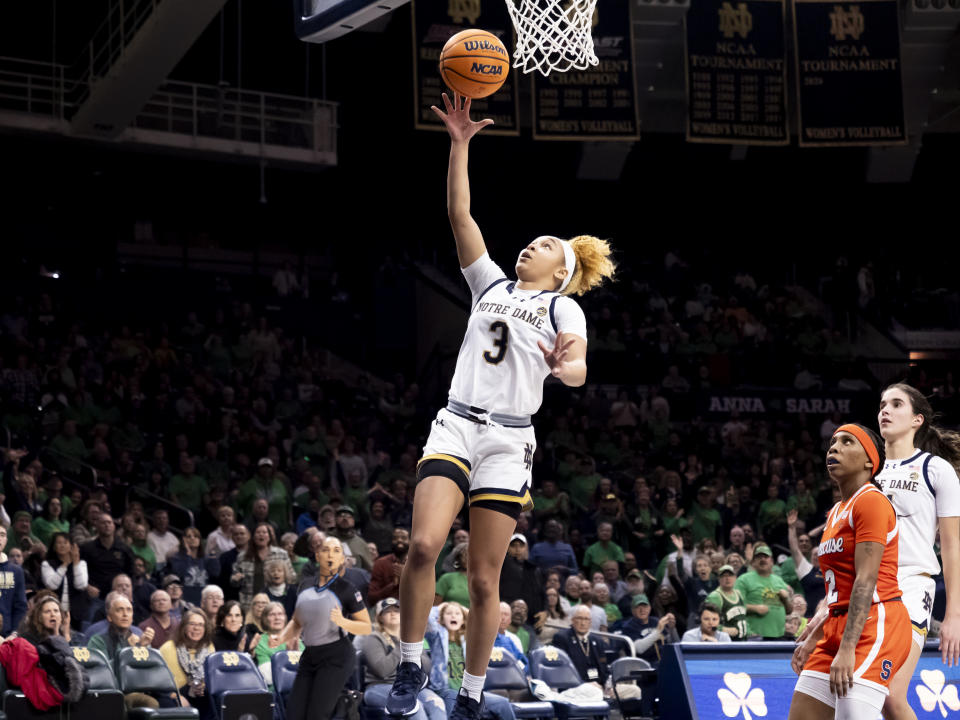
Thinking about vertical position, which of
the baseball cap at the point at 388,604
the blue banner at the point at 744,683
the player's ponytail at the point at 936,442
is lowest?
the blue banner at the point at 744,683

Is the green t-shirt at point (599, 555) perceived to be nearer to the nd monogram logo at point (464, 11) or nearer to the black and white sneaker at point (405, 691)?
the nd monogram logo at point (464, 11)

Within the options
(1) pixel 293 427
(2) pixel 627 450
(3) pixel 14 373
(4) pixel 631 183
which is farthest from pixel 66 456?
(4) pixel 631 183

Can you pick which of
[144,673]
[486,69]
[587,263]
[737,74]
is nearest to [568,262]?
[587,263]

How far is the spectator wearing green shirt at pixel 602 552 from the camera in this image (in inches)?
592

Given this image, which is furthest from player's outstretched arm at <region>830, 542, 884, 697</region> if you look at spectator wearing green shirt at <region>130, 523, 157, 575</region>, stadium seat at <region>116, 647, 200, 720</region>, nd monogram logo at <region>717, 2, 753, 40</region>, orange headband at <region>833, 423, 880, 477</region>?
nd monogram logo at <region>717, 2, 753, 40</region>

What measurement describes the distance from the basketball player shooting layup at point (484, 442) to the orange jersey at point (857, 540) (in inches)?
54.5

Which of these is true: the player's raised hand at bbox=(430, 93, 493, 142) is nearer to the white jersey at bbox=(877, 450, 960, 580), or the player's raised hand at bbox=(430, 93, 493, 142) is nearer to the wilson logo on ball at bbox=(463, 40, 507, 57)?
the wilson logo on ball at bbox=(463, 40, 507, 57)

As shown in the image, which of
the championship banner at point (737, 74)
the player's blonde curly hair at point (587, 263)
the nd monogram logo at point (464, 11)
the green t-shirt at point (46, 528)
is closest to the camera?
the player's blonde curly hair at point (587, 263)

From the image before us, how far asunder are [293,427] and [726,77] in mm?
7661

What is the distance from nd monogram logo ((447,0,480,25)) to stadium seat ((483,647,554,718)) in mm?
8998

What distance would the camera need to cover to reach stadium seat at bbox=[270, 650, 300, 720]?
1071 cm

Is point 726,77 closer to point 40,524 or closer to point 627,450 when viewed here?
point 627,450

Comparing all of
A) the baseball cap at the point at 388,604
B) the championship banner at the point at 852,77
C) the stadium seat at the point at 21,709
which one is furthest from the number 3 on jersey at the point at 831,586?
the championship banner at the point at 852,77

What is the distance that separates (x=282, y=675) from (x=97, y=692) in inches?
68.9
